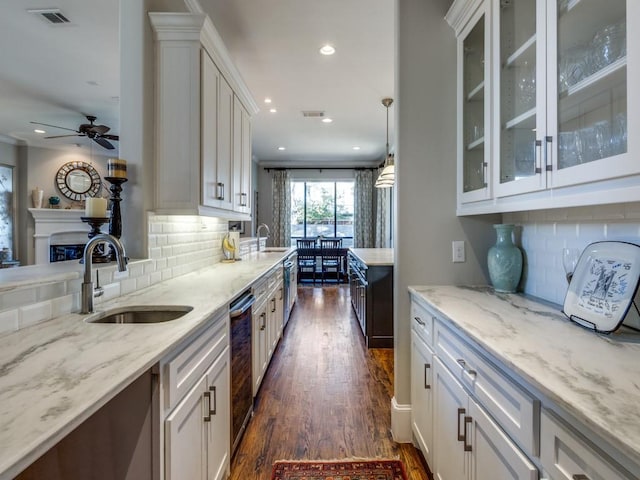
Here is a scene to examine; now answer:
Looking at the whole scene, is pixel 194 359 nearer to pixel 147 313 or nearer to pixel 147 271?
pixel 147 313

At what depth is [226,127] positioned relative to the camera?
105 inches

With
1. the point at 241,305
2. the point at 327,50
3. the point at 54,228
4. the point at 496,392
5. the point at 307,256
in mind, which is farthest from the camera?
the point at 307,256

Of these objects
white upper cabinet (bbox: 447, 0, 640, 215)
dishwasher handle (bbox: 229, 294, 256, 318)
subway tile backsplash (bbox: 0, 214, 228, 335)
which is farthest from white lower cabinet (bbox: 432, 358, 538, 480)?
subway tile backsplash (bbox: 0, 214, 228, 335)

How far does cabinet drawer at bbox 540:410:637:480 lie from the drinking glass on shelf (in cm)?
84

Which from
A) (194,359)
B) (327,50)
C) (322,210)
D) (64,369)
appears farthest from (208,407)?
(322,210)

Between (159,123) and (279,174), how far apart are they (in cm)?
641

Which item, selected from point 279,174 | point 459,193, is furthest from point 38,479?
point 279,174

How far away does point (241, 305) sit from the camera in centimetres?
193

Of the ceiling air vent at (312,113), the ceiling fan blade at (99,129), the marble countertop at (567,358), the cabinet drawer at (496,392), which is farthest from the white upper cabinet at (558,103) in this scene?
the ceiling fan blade at (99,129)

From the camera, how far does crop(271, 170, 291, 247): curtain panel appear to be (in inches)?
333

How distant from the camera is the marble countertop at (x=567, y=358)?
2.10ft

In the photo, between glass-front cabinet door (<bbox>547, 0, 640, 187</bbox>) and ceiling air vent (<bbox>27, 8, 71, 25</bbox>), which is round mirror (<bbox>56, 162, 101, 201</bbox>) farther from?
glass-front cabinet door (<bbox>547, 0, 640, 187</bbox>)

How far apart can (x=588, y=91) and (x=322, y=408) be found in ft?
7.56

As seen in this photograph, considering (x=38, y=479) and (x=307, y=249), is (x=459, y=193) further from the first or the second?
(x=307, y=249)
